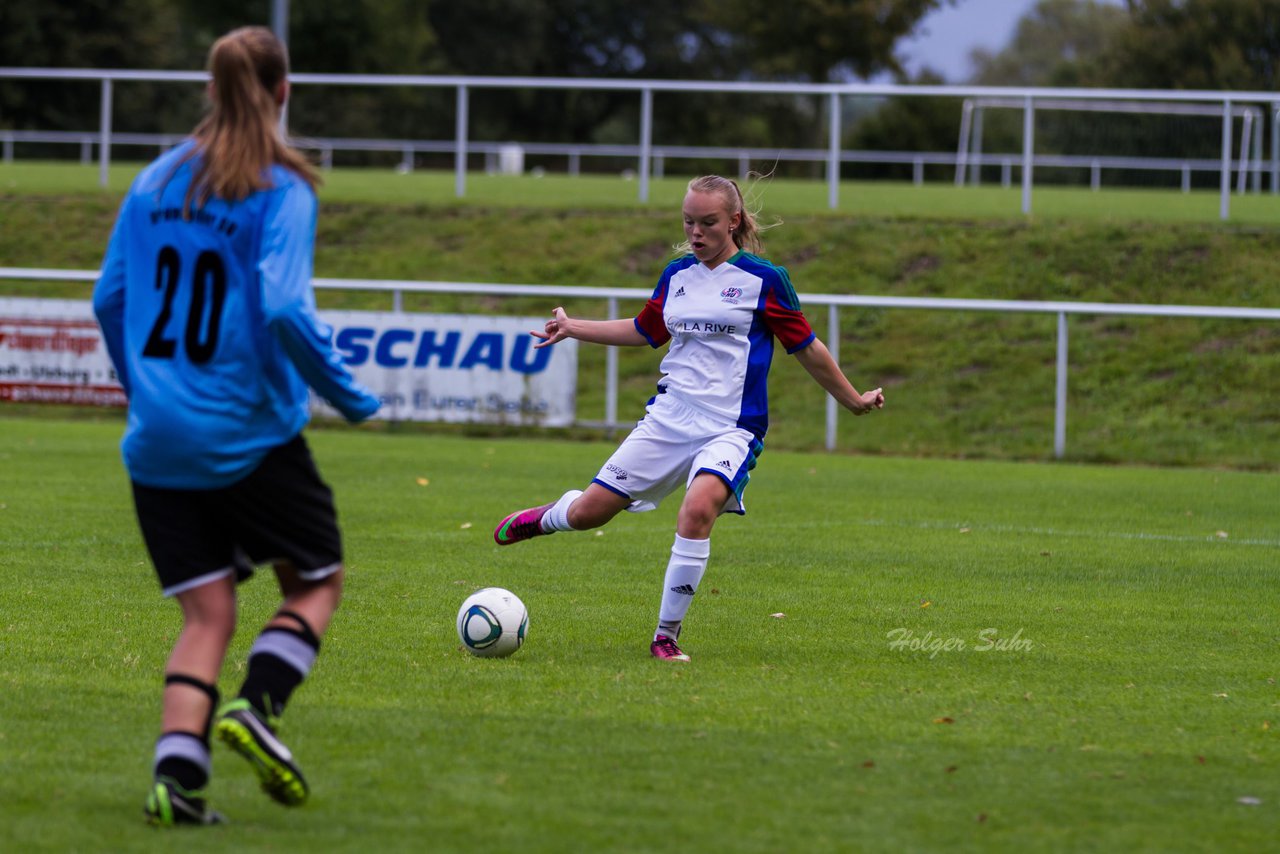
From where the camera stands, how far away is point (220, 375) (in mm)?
3891

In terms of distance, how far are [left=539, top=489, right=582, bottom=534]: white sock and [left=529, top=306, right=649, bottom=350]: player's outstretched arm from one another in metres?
0.63

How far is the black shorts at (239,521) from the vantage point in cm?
397

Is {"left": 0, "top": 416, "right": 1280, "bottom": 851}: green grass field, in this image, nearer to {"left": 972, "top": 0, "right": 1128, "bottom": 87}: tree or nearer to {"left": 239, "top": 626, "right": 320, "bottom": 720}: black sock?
{"left": 239, "top": 626, "right": 320, "bottom": 720}: black sock

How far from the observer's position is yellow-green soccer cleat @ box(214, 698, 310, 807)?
12.7 feet

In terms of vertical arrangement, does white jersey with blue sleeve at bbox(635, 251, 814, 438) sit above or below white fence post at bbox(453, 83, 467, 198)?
below

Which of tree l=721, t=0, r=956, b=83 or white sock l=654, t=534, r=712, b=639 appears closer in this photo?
white sock l=654, t=534, r=712, b=639

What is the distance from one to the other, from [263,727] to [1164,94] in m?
15.9

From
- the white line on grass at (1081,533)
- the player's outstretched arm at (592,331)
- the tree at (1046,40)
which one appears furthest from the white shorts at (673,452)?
the tree at (1046,40)

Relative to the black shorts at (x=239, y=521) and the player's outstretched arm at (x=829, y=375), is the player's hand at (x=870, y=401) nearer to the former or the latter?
the player's outstretched arm at (x=829, y=375)

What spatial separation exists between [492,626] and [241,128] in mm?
2759

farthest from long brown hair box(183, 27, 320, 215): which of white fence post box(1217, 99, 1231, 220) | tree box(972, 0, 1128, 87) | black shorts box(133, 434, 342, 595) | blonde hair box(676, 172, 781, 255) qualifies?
tree box(972, 0, 1128, 87)

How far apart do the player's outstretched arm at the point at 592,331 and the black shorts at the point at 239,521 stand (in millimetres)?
2683

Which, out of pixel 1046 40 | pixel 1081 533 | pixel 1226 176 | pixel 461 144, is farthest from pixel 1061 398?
pixel 1046 40

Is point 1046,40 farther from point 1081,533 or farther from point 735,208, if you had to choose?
point 735,208
